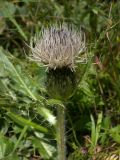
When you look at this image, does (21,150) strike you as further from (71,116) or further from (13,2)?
(13,2)

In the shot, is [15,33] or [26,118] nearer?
[26,118]

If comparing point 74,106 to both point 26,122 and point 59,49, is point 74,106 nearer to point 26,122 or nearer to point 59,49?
point 26,122

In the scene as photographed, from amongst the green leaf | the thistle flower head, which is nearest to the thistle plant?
the thistle flower head

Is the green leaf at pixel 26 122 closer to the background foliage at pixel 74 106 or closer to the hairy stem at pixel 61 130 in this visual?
the background foliage at pixel 74 106

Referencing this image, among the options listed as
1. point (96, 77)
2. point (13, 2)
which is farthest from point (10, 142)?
point (13, 2)

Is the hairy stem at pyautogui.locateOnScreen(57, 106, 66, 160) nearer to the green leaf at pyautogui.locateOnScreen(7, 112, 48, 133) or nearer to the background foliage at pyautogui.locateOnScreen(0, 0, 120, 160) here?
the background foliage at pyautogui.locateOnScreen(0, 0, 120, 160)

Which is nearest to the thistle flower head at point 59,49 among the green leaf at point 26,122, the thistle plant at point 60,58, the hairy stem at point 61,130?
the thistle plant at point 60,58

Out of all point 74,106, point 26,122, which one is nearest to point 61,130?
point 26,122
